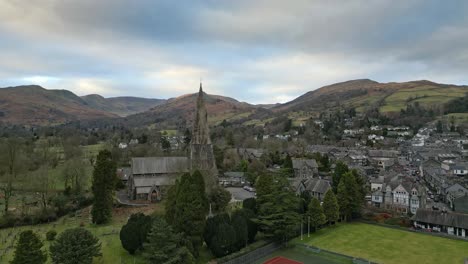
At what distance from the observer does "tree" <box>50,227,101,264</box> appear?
23.1 m

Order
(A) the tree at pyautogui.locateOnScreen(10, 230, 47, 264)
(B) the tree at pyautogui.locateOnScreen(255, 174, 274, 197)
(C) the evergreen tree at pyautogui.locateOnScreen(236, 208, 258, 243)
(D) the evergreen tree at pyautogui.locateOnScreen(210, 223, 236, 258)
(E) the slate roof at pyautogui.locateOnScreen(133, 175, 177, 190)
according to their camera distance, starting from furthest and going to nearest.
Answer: (E) the slate roof at pyautogui.locateOnScreen(133, 175, 177, 190) < (B) the tree at pyautogui.locateOnScreen(255, 174, 274, 197) < (C) the evergreen tree at pyautogui.locateOnScreen(236, 208, 258, 243) < (D) the evergreen tree at pyautogui.locateOnScreen(210, 223, 236, 258) < (A) the tree at pyautogui.locateOnScreen(10, 230, 47, 264)

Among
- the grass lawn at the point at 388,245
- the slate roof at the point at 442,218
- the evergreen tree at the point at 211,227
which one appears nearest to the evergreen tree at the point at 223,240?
the evergreen tree at the point at 211,227

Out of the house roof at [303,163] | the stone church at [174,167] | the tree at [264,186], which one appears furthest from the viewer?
the house roof at [303,163]

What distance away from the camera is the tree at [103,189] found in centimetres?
4006

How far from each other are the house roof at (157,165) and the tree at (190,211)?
86.5ft

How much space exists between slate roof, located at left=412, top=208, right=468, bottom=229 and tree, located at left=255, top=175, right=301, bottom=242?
1780cm

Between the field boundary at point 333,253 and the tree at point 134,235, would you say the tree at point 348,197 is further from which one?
the tree at point 134,235

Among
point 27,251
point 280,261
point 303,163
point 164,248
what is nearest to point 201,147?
point 280,261

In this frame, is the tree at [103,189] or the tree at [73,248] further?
the tree at [103,189]

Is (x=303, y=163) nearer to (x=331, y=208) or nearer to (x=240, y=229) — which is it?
(x=331, y=208)

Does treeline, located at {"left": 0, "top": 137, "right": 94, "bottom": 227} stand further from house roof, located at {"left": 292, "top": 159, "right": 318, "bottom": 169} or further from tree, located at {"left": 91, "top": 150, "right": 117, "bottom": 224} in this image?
house roof, located at {"left": 292, "top": 159, "right": 318, "bottom": 169}

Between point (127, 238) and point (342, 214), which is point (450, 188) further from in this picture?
point (127, 238)

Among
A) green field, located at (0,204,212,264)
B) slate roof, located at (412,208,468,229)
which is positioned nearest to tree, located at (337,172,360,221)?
slate roof, located at (412,208,468,229)

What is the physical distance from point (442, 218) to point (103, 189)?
4199 centimetres
